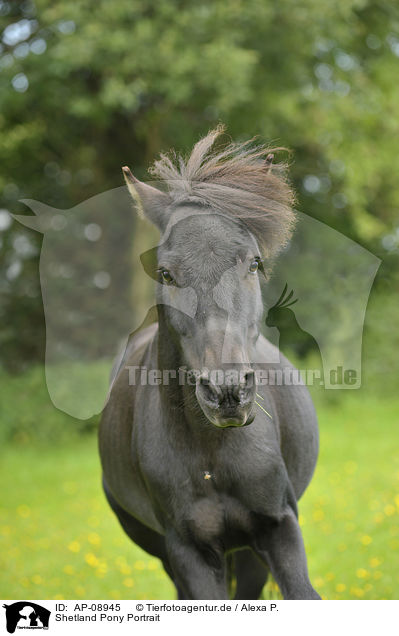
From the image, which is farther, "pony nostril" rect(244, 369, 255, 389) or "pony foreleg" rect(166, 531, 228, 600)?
"pony foreleg" rect(166, 531, 228, 600)

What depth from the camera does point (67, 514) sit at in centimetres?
933

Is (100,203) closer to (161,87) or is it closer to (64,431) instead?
(161,87)

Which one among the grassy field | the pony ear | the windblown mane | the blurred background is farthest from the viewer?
the blurred background

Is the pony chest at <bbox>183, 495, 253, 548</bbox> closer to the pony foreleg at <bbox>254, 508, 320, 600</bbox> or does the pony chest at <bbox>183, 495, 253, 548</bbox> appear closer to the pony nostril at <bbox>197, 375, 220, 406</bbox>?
the pony foreleg at <bbox>254, 508, 320, 600</bbox>

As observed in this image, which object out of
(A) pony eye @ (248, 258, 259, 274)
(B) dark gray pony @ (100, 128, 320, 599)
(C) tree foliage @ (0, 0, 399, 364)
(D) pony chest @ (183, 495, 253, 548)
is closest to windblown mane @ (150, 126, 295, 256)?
(B) dark gray pony @ (100, 128, 320, 599)

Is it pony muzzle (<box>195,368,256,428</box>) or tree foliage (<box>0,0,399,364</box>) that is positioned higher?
tree foliage (<box>0,0,399,364</box>)

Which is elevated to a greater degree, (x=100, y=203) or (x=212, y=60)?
(x=212, y=60)

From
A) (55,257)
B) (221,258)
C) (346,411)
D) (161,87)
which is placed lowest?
(221,258)

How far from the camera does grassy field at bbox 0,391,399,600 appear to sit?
5996 millimetres

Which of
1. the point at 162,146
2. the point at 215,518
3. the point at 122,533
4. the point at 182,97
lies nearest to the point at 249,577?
the point at 215,518

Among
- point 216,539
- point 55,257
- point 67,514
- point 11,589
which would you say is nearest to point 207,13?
point 55,257

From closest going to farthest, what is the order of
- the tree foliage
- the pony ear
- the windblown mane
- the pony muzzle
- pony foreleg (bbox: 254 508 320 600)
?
the pony muzzle < pony foreleg (bbox: 254 508 320 600) < the windblown mane < the pony ear < the tree foliage
